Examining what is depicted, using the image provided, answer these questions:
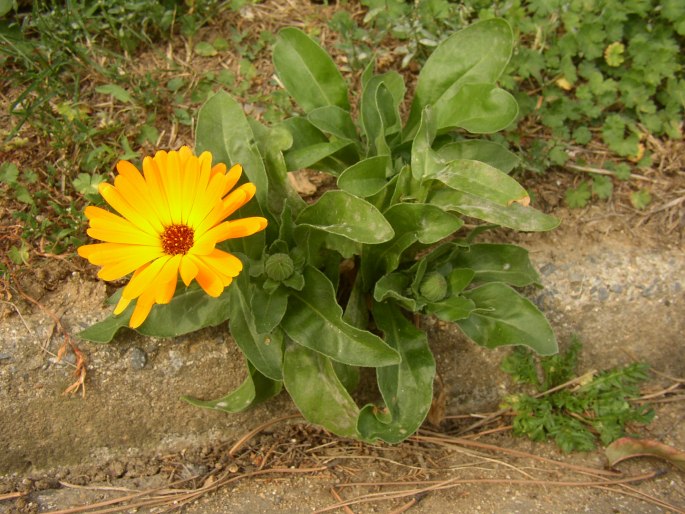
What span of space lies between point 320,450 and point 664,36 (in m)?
2.24

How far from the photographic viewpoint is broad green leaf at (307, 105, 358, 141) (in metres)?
2.42

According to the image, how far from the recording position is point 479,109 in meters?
2.34

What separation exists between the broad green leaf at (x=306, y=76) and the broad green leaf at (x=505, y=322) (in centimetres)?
91

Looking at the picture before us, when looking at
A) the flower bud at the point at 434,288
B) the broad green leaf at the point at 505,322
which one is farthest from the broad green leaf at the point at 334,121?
the broad green leaf at the point at 505,322

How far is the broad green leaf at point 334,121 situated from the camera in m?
2.42

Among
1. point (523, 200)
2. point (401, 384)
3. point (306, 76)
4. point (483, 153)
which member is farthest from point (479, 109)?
point (401, 384)

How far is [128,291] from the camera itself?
1895 millimetres

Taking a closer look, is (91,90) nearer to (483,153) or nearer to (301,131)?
(301,131)

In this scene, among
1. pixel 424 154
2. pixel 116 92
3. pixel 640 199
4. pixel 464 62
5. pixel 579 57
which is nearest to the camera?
pixel 424 154

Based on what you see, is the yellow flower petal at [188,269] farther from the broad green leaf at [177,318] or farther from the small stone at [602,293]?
the small stone at [602,293]


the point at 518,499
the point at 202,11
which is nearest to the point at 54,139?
the point at 202,11

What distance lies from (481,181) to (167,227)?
99 cm

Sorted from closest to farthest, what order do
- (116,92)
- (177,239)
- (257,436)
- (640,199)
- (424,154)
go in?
1. (177,239)
2. (424,154)
3. (257,436)
4. (116,92)
5. (640,199)

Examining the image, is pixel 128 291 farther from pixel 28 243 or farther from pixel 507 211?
pixel 507 211
